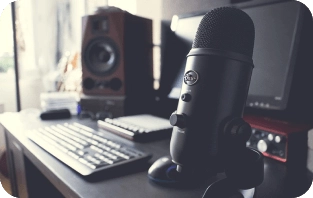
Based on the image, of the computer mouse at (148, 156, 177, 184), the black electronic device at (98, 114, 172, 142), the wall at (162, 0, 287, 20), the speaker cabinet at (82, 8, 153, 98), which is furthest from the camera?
the speaker cabinet at (82, 8, 153, 98)

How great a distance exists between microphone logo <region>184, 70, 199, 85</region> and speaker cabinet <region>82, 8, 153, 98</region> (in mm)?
732

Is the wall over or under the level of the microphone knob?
over

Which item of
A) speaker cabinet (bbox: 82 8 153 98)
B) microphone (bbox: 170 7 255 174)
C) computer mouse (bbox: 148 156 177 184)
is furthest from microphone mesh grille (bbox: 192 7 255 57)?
speaker cabinet (bbox: 82 8 153 98)

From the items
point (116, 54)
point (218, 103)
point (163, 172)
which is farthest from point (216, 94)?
point (116, 54)

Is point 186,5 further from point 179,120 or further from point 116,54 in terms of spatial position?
point 179,120

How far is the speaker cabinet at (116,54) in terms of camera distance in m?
1.13

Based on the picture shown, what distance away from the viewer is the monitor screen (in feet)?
2.20

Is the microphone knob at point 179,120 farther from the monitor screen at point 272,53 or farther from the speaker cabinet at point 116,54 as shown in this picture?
the speaker cabinet at point 116,54

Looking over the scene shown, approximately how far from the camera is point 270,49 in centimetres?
71

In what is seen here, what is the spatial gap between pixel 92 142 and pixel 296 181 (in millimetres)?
483

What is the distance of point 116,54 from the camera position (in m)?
1.15

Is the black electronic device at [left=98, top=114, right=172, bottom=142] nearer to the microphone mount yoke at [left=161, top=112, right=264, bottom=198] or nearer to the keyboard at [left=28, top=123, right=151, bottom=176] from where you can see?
the keyboard at [left=28, top=123, right=151, bottom=176]

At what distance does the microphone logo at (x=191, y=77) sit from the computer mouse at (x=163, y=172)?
7.1 inches

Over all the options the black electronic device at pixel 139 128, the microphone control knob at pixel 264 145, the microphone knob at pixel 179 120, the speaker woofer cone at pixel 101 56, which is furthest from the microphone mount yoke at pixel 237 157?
the speaker woofer cone at pixel 101 56
